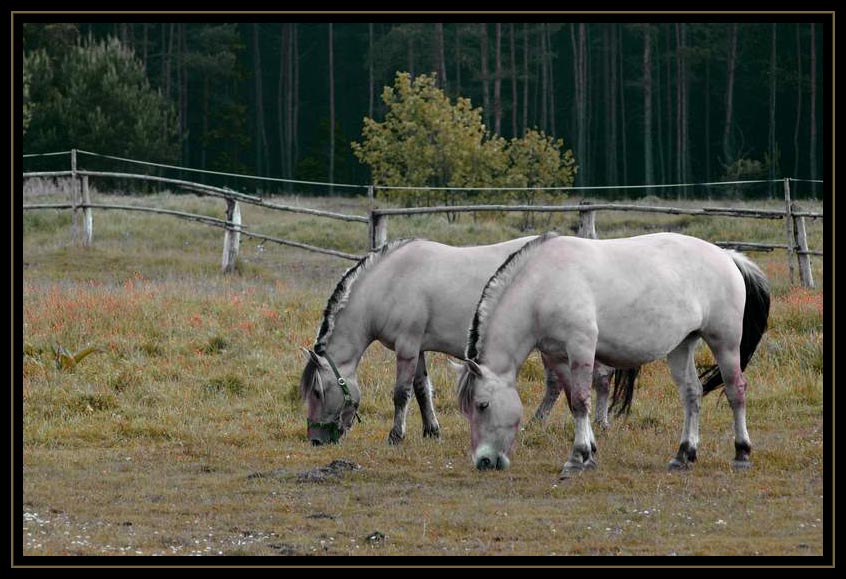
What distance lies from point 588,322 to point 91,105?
3299 cm

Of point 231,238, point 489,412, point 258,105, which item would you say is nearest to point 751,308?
point 489,412

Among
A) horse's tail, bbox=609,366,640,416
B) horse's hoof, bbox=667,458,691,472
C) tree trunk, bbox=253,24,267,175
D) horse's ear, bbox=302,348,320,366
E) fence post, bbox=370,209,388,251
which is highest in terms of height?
tree trunk, bbox=253,24,267,175

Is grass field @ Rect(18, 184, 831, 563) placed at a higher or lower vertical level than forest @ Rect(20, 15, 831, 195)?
lower

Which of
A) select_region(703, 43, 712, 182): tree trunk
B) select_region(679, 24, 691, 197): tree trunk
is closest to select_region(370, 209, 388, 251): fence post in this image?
select_region(679, 24, 691, 197): tree trunk

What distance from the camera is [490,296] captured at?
7.61m

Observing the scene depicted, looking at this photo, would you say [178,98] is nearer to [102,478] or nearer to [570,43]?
[570,43]

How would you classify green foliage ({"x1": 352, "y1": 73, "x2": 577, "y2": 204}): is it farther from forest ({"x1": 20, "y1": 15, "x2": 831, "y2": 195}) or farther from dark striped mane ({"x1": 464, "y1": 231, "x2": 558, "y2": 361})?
dark striped mane ({"x1": 464, "y1": 231, "x2": 558, "y2": 361})

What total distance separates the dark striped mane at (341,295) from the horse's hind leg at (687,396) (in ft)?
8.09

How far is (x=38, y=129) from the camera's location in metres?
37.2

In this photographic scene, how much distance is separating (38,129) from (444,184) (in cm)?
1562

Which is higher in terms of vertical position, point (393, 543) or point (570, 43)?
point (570, 43)

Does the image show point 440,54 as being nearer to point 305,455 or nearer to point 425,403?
Answer: point 425,403

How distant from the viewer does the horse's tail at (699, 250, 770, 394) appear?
8.34m
